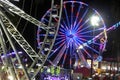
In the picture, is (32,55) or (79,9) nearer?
(32,55)

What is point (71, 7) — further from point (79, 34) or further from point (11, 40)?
point (11, 40)

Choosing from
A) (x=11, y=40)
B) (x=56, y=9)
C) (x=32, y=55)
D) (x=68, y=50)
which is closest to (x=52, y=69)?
(x=68, y=50)

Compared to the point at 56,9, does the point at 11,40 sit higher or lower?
lower

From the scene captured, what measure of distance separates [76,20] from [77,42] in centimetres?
273

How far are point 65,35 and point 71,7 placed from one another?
3368mm

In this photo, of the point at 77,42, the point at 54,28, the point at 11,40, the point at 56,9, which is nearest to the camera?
the point at 11,40

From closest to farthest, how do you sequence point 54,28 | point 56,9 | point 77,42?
point 54,28
point 56,9
point 77,42

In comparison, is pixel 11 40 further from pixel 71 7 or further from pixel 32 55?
pixel 71 7

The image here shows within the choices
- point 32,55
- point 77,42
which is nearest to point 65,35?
point 77,42

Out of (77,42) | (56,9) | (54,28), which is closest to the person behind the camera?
(54,28)

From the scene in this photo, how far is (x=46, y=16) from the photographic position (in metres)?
36.8

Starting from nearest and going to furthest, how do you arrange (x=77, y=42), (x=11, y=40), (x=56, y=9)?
(x=11, y=40) → (x=56, y=9) → (x=77, y=42)

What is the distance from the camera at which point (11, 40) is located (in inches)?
708

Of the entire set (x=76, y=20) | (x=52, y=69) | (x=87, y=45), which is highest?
(x=76, y=20)
